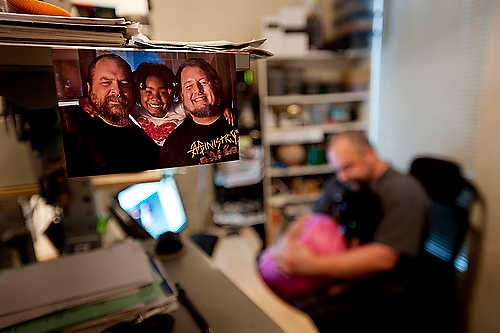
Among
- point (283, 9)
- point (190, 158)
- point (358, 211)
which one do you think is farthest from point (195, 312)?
point (283, 9)

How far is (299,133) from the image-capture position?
2693 mm

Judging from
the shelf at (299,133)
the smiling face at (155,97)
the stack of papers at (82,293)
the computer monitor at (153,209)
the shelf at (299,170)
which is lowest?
the shelf at (299,170)

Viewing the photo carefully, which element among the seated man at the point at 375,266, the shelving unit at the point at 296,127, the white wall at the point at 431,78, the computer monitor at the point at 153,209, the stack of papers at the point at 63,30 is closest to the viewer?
the stack of papers at the point at 63,30

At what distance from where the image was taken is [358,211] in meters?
1.67

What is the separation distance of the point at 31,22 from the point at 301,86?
2521 mm

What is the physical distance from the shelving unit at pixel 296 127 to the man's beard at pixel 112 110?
2.21 metres

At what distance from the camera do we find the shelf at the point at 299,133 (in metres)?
2.65

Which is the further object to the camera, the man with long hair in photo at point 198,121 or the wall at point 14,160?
the wall at point 14,160

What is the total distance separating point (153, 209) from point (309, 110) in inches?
82.9

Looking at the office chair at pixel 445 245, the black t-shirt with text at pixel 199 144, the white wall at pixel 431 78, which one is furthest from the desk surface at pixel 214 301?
the white wall at pixel 431 78

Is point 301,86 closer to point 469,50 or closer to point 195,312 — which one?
point 469,50

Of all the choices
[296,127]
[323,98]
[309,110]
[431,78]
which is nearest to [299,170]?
[296,127]

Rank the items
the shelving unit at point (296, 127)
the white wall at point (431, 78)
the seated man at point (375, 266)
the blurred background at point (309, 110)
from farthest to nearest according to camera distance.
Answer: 1. the shelving unit at point (296, 127)
2. the white wall at point (431, 78)
3. the seated man at point (375, 266)
4. the blurred background at point (309, 110)

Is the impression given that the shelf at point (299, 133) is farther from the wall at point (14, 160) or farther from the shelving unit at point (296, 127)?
the wall at point (14, 160)
